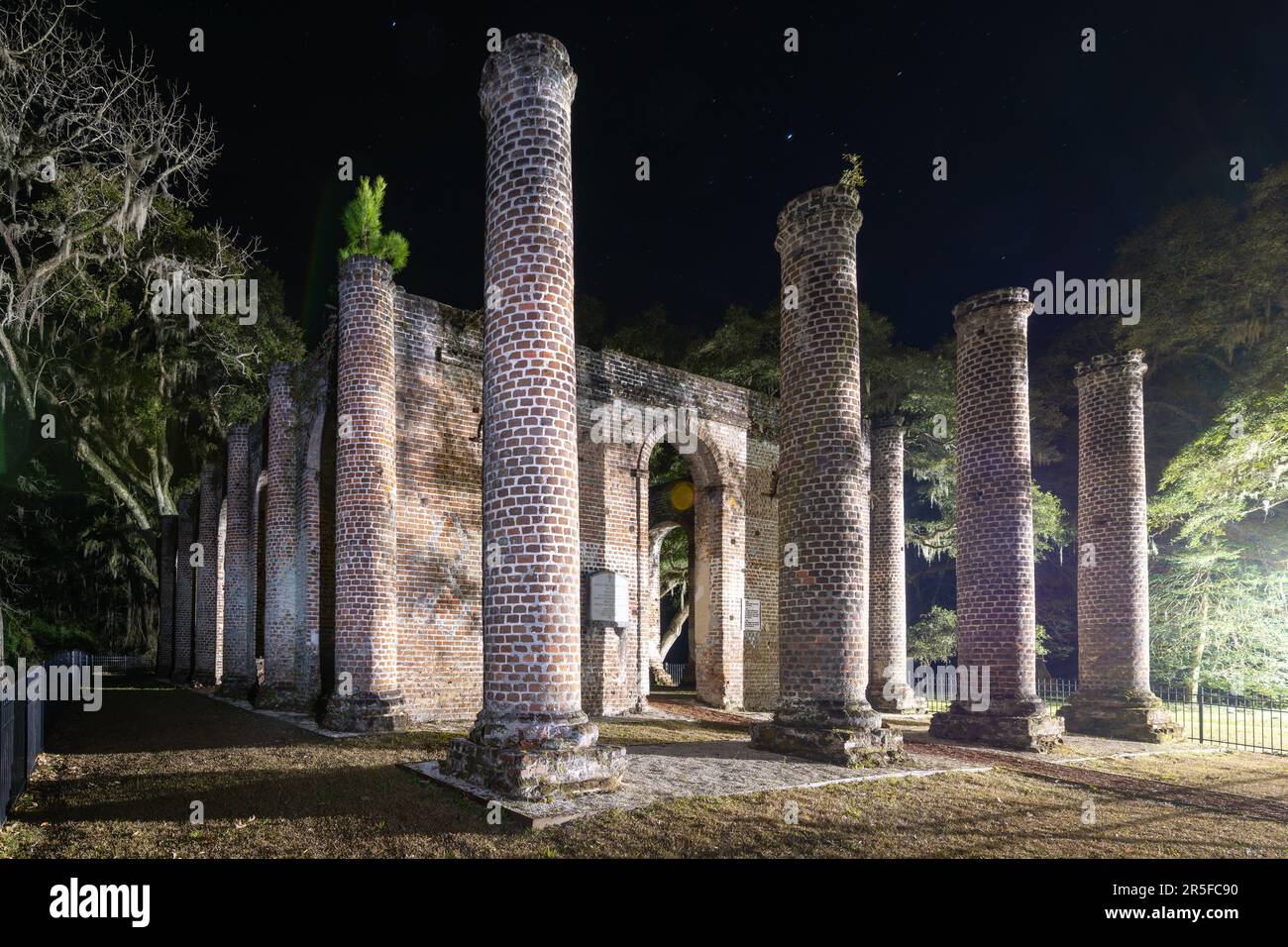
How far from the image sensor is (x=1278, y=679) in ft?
48.9

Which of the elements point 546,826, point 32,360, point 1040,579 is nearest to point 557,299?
point 546,826

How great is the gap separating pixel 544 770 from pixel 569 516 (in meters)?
2.23

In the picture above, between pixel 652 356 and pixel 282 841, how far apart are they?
2793cm

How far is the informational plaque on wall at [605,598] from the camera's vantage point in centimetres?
1497

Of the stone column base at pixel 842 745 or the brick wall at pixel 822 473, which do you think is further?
the brick wall at pixel 822 473

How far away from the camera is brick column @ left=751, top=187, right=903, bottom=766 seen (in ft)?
32.2

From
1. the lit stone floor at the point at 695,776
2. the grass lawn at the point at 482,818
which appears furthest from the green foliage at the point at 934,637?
the lit stone floor at the point at 695,776

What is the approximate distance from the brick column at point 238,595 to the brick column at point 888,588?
14411 millimetres

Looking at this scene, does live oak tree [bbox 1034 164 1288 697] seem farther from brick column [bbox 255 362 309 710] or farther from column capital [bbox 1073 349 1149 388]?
brick column [bbox 255 362 309 710]

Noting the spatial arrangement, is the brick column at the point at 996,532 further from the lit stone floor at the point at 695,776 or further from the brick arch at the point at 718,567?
the brick arch at the point at 718,567

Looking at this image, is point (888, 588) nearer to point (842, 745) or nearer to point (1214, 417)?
point (842, 745)

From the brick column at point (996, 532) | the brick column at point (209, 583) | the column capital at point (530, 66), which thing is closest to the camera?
the column capital at point (530, 66)

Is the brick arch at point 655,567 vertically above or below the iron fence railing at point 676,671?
above

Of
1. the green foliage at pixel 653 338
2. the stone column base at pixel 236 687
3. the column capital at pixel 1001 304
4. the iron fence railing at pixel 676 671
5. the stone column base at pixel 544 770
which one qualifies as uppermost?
the green foliage at pixel 653 338
